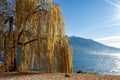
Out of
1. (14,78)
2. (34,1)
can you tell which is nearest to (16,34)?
(34,1)

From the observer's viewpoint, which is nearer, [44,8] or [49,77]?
[49,77]

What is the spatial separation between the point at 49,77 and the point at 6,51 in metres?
5.54

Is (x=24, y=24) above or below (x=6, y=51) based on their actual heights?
above

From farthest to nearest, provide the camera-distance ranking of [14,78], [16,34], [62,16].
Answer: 1. [62,16]
2. [16,34]
3. [14,78]

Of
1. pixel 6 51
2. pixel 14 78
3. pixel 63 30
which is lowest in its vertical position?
pixel 14 78

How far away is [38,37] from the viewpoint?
22.3 meters

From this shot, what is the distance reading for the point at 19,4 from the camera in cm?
2208

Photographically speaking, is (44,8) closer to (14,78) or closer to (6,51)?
(6,51)

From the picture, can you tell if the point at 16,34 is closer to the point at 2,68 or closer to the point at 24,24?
the point at 24,24

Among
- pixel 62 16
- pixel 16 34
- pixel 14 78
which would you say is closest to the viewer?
pixel 14 78

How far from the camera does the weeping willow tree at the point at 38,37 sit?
71.4 ft

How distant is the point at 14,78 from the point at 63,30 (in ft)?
21.1

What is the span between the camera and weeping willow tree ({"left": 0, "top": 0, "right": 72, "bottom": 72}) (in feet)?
71.4

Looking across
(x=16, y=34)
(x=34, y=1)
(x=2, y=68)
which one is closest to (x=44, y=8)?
(x=34, y=1)
